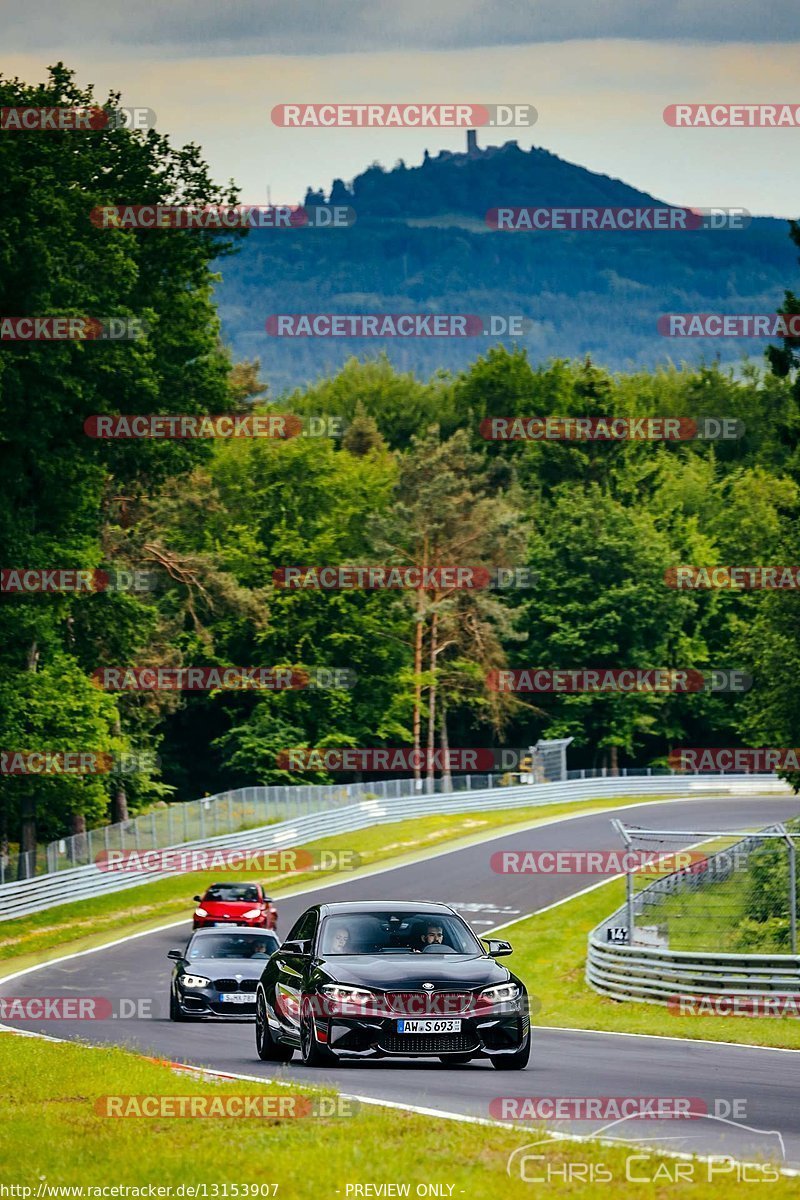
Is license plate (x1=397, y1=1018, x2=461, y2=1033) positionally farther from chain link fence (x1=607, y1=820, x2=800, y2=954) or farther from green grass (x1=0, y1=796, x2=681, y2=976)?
green grass (x1=0, y1=796, x2=681, y2=976)

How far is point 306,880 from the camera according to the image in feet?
176

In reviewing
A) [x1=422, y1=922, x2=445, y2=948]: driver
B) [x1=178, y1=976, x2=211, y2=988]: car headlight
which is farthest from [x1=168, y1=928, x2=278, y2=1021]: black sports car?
[x1=422, y1=922, x2=445, y2=948]: driver

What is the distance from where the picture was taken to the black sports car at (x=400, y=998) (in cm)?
1502

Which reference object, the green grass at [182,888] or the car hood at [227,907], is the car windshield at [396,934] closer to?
the green grass at [182,888]

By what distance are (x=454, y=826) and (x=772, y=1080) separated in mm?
49986

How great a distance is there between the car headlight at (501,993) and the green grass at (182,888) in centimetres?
2311

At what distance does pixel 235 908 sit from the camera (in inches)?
1532

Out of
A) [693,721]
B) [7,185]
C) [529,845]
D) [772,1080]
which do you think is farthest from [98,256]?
[693,721]

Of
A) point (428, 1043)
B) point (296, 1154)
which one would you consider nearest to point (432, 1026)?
point (428, 1043)

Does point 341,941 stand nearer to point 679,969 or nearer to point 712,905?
point 679,969

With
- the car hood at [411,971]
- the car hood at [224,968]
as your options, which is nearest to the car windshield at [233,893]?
the car hood at [224,968]

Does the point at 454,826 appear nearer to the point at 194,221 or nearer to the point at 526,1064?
the point at 194,221

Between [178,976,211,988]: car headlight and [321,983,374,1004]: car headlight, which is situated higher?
[321,983,374,1004]: car headlight

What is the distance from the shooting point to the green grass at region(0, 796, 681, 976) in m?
42.9
